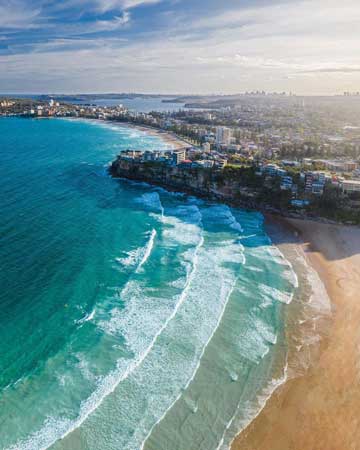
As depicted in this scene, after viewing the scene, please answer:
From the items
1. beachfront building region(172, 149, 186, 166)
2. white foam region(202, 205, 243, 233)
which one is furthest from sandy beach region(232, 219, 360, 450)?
beachfront building region(172, 149, 186, 166)

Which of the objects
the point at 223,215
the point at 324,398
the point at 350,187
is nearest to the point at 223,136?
the point at 350,187

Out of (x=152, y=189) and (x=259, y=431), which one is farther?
(x=152, y=189)

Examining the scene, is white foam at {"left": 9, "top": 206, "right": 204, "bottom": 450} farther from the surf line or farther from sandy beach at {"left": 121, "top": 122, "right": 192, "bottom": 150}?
sandy beach at {"left": 121, "top": 122, "right": 192, "bottom": 150}

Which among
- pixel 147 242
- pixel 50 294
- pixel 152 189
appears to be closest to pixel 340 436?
pixel 50 294

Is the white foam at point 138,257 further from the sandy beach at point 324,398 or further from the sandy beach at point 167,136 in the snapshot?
the sandy beach at point 167,136

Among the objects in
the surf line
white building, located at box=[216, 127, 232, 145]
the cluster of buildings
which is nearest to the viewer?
the surf line

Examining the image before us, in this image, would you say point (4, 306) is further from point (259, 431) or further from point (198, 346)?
point (259, 431)
